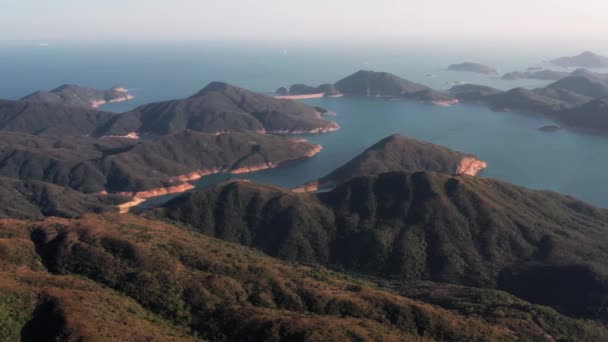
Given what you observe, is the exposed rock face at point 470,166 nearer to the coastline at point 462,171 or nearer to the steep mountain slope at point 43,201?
the coastline at point 462,171

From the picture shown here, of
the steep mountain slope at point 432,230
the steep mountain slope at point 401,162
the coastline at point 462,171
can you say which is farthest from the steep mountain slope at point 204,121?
the steep mountain slope at point 432,230

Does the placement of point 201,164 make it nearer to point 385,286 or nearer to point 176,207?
point 176,207

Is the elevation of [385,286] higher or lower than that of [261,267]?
lower

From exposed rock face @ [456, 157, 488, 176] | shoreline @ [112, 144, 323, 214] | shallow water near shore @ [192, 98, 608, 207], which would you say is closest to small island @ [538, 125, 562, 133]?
shallow water near shore @ [192, 98, 608, 207]

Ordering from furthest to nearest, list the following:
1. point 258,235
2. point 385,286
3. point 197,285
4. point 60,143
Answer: point 60,143 → point 258,235 → point 385,286 → point 197,285

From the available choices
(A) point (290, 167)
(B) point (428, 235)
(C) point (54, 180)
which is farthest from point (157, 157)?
(B) point (428, 235)

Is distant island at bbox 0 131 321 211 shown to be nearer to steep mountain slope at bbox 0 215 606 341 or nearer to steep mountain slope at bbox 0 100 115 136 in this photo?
steep mountain slope at bbox 0 100 115 136
